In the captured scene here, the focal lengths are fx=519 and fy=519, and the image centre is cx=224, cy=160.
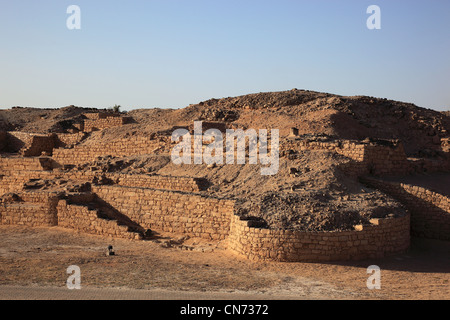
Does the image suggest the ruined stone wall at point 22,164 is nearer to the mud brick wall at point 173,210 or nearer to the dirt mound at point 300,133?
the dirt mound at point 300,133

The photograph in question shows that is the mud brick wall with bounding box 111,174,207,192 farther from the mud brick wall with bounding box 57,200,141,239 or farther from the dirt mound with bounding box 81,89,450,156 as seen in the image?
the dirt mound with bounding box 81,89,450,156

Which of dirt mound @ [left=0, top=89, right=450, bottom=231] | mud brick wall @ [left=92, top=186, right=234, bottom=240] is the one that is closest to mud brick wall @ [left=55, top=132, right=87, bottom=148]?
dirt mound @ [left=0, top=89, right=450, bottom=231]

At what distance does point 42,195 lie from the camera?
57.1ft

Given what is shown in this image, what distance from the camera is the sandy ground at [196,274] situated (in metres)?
9.23

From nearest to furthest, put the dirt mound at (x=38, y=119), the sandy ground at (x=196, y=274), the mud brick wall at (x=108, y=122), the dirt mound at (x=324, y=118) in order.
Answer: the sandy ground at (x=196, y=274), the dirt mound at (x=324, y=118), the mud brick wall at (x=108, y=122), the dirt mound at (x=38, y=119)

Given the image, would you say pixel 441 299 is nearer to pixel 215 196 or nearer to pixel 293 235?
pixel 293 235

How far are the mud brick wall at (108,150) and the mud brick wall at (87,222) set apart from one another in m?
5.67

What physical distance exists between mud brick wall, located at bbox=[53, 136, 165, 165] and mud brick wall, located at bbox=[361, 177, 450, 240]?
10.5 metres

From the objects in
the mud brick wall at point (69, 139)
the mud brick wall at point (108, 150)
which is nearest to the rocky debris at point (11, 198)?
the mud brick wall at point (108, 150)

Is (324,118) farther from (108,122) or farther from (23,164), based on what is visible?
(23,164)

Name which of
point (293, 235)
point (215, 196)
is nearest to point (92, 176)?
point (215, 196)

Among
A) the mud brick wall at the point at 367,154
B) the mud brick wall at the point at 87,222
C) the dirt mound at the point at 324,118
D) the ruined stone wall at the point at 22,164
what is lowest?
the mud brick wall at the point at 87,222

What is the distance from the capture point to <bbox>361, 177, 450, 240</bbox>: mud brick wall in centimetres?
1369

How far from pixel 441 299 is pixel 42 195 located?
1305 centimetres
